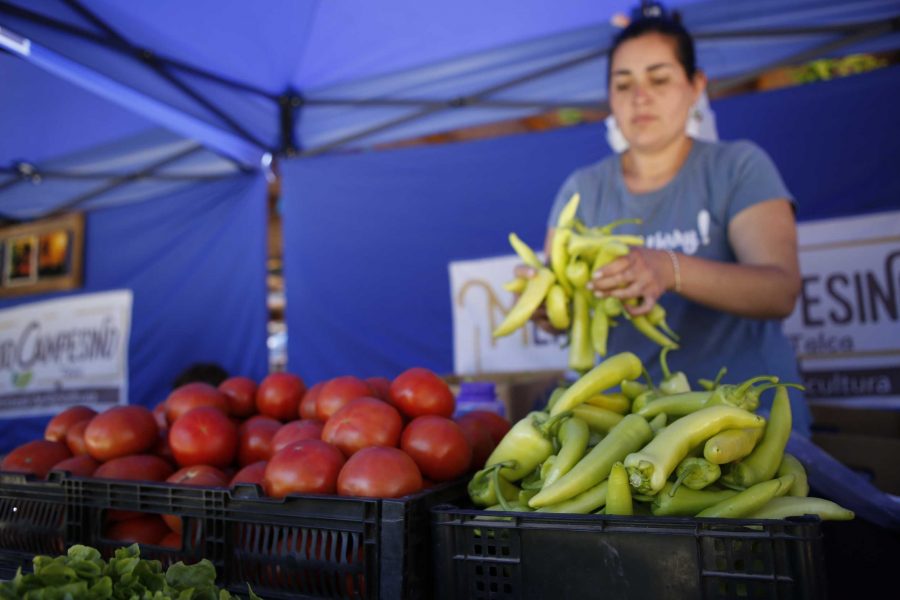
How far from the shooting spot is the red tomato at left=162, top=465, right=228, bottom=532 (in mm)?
1333

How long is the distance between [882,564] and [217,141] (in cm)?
406

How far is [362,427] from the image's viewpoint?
1291 mm

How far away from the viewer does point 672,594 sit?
88 cm

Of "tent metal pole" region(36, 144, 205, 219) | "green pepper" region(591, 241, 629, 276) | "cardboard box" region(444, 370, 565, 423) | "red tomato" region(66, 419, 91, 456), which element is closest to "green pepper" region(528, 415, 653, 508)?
"green pepper" region(591, 241, 629, 276)

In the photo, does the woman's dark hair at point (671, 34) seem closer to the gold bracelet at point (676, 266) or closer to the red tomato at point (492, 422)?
the gold bracelet at point (676, 266)

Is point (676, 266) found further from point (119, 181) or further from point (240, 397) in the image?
point (119, 181)

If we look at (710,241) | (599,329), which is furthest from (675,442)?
(710,241)

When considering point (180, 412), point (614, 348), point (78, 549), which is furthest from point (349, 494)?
point (614, 348)

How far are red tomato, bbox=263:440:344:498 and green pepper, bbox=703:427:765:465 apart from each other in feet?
2.31

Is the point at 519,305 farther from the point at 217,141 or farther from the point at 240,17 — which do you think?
the point at 217,141

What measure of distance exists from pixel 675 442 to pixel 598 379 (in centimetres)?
28

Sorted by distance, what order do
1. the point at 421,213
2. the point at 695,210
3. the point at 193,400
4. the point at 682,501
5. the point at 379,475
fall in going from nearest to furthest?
Answer: the point at 682,501, the point at 379,475, the point at 193,400, the point at 695,210, the point at 421,213

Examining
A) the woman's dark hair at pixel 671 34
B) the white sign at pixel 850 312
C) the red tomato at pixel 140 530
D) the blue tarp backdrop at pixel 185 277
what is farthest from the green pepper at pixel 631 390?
the blue tarp backdrop at pixel 185 277

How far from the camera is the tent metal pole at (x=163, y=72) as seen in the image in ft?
9.68
